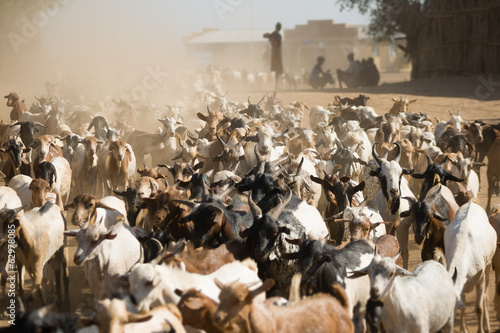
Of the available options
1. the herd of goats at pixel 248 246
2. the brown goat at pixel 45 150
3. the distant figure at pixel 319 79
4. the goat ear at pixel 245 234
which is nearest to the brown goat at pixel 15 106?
the brown goat at pixel 45 150

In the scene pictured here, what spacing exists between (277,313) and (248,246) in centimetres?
180

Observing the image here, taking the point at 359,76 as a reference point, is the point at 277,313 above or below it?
below

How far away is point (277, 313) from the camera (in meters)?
5.25

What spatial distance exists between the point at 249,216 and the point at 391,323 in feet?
8.06

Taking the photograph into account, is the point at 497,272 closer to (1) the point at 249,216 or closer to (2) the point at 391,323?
(2) the point at 391,323

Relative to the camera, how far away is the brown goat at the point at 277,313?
4.84 meters

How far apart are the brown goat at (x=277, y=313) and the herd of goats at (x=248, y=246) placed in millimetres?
10

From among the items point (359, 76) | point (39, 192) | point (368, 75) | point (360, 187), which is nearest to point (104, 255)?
point (39, 192)

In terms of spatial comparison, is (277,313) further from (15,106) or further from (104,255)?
(15,106)

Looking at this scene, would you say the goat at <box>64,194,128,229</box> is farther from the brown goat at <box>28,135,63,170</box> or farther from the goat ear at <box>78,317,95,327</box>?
the brown goat at <box>28,135,63,170</box>

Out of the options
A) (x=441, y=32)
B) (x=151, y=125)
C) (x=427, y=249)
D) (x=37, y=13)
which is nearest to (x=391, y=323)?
(x=427, y=249)

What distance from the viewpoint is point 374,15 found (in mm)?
40062

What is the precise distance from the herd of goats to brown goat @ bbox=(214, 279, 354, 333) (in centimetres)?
1

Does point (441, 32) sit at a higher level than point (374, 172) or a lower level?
higher
